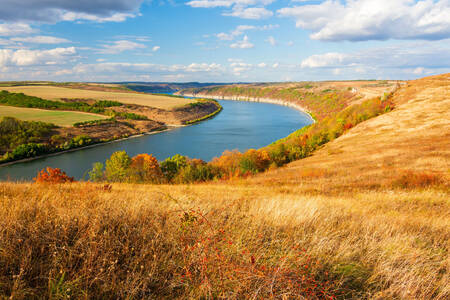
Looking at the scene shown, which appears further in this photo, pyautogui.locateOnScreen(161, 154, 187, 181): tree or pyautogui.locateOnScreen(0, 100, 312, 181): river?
pyautogui.locateOnScreen(0, 100, 312, 181): river

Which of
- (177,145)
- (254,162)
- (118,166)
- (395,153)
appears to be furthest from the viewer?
(177,145)

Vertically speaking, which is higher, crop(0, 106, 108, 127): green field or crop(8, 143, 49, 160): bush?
crop(0, 106, 108, 127): green field

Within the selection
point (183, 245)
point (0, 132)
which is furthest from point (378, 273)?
point (0, 132)

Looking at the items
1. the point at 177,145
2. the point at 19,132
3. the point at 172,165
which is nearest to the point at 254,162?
the point at 172,165

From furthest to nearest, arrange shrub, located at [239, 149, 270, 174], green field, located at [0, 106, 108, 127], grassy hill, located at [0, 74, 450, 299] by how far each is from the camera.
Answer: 1. green field, located at [0, 106, 108, 127]
2. shrub, located at [239, 149, 270, 174]
3. grassy hill, located at [0, 74, 450, 299]

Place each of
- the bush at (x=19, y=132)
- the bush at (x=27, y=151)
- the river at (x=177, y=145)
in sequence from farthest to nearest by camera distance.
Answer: the bush at (x=19, y=132) < the bush at (x=27, y=151) < the river at (x=177, y=145)

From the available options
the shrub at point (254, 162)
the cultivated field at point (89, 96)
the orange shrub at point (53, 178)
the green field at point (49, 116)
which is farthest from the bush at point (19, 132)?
the cultivated field at point (89, 96)

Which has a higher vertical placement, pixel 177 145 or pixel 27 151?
pixel 27 151

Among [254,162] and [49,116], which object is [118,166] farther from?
[49,116]

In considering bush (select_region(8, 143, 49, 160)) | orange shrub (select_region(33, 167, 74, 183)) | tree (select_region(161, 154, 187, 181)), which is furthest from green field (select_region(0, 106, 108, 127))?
tree (select_region(161, 154, 187, 181))

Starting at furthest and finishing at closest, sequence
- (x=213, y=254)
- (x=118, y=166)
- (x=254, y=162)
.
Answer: (x=118, y=166), (x=254, y=162), (x=213, y=254)

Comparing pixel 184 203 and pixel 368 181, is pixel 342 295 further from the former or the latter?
pixel 368 181

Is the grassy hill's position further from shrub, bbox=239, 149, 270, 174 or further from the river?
the river

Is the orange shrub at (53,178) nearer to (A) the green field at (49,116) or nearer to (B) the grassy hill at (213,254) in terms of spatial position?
(B) the grassy hill at (213,254)
